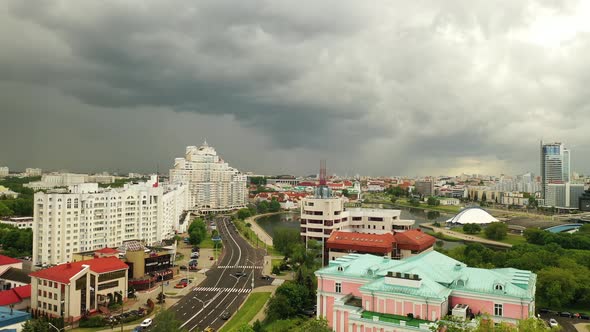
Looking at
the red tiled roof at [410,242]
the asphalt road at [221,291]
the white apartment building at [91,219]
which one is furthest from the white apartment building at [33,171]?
the red tiled roof at [410,242]

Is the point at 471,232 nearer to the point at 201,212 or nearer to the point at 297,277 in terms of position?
the point at 297,277

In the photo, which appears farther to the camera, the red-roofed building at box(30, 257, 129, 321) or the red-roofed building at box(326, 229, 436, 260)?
the red-roofed building at box(326, 229, 436, 260)

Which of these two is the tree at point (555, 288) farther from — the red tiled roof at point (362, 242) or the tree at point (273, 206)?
the tree at point (273, 206)

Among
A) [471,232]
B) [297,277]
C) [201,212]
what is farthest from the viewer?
[201,212]

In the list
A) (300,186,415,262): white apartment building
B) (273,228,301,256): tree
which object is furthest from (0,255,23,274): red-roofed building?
(300,186,415,262): white apartment building

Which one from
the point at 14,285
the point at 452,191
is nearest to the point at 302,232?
the point at 14,285

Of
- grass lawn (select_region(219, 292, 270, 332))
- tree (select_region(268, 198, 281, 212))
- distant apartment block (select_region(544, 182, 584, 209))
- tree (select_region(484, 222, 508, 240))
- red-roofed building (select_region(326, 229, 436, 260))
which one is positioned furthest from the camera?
distant apartment block (select_region(544, 182, 584, 209))

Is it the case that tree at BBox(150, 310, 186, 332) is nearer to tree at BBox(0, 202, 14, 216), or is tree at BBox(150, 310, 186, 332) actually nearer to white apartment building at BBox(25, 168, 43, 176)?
tree at BBox(0, 202, 14, 216)

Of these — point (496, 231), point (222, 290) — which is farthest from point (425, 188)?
point (222, 290)
